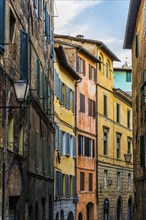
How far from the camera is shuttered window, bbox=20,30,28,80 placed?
18691 millimetres

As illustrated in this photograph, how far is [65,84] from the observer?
3831 centimetres

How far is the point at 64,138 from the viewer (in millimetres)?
38000

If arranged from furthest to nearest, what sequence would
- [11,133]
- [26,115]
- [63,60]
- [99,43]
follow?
[99,43], [63,60], [26,115], [11,133]

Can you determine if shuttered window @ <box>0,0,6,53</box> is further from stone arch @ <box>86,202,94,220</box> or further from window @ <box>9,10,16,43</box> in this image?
stone arch @ <box>86,202,94,220</box>

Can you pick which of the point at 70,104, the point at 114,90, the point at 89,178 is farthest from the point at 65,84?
the point at 114,90

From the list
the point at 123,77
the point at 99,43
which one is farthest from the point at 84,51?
the point at 123,77

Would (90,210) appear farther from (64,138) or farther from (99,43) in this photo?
(99,43)

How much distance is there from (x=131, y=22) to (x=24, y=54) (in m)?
14.6

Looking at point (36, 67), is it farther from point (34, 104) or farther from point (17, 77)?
point (17, 77)

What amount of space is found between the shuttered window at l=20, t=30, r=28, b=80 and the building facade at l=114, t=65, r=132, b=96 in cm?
4056

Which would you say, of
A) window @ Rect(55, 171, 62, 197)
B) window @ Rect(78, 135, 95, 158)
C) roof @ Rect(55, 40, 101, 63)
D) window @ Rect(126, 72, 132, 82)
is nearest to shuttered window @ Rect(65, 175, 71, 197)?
window @ Rect(55, 171, 62, 197)

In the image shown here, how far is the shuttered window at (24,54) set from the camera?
61.3ft

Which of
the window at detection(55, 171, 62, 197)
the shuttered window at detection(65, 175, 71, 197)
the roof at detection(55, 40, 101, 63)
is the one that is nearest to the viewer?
the window at detection(55, 171, 62, 197)

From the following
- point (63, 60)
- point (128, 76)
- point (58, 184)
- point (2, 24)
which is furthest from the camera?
point (128, 76)
